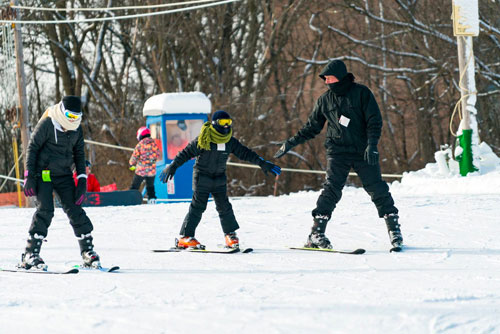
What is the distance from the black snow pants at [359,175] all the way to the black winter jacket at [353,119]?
8 centimetres

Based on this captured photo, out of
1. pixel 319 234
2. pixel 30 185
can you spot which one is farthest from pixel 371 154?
pixel 30 185

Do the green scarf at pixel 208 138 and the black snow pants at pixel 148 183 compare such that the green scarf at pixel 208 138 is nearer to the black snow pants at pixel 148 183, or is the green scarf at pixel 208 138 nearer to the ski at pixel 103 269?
the ski at pixel 103 269

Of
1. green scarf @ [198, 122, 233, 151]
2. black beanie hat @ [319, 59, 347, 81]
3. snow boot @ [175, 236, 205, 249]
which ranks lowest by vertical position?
snow boot @ [175, 236, 205, 249]

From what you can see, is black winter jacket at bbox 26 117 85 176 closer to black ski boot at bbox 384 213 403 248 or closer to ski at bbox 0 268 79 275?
ski at bbox 0 268 79 275

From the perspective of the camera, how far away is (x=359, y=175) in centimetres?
670

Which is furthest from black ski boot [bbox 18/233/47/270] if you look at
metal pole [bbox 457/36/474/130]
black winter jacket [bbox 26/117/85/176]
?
metal pole [bbox 457/36/474/130]

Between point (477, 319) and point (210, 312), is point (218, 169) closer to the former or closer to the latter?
point (210, 312)

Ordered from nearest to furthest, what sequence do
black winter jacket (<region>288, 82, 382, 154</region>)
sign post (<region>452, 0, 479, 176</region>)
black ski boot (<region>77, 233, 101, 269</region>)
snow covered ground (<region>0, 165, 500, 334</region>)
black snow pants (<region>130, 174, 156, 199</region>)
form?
snow covered ground (<region>0, 165, 500, 334</region>), black ski boot (<region>77, 233, 101, 269</region>), black winter jacket (<region>288, 82, 382, 154</region>), sign post (<region>452, 0, 479, 176</region>), black snow pants (<region>130, 174, 156, 199</region>)

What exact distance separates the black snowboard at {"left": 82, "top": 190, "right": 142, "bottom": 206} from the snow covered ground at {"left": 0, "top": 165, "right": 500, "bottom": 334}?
3470mm

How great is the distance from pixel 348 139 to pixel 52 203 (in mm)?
2383

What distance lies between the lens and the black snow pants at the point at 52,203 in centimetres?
608

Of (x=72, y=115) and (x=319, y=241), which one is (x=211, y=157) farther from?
(x=72, y=115)

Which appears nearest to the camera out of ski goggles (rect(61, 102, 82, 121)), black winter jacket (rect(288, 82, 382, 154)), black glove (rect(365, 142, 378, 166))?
ski goggles (rect(61, 102, 82, 121))

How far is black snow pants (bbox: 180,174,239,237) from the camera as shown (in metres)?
Result: 7.12
